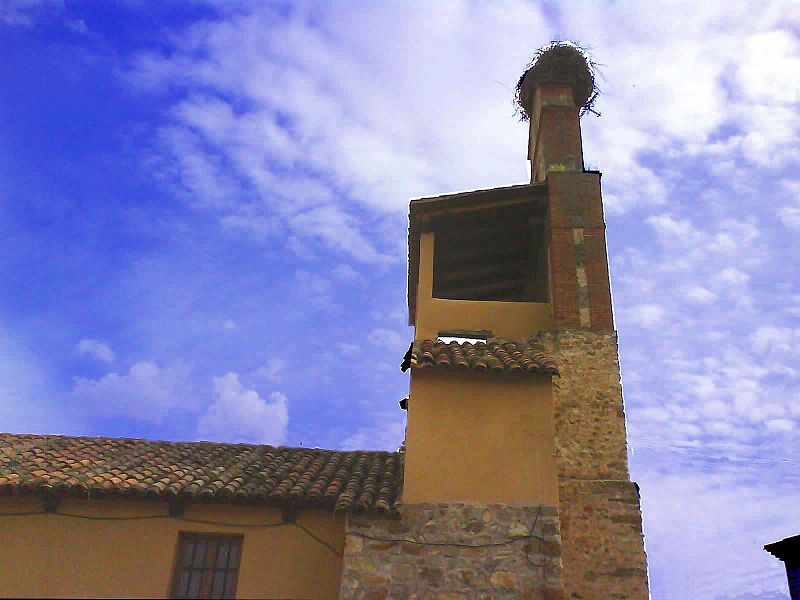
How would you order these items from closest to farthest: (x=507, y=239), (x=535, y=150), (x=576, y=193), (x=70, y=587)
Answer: (x=70, y=587) < (x=576, y=193) < (x=507, y=239) < (x=535, y=150)

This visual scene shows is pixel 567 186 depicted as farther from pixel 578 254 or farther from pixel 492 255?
pixel 492 255

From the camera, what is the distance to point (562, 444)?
1089cm

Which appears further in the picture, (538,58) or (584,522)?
(538,58)

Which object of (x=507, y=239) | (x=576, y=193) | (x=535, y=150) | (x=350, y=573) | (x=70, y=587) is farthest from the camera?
(x=535, y=150)

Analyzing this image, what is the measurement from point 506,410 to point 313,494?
3.08 meters

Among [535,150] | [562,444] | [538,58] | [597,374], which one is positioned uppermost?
[538,58]

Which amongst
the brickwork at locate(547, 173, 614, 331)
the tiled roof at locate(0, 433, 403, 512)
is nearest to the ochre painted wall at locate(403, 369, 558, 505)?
the tiled roof at locate(0, 433, 403, 512)

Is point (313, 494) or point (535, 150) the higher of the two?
point (535, 150)

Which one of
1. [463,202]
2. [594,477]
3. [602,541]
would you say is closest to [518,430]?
[594,477]

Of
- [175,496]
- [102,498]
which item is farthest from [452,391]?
[102,498]

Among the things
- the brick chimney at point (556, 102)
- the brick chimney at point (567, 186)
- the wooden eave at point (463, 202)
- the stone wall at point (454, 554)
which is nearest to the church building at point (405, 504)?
the stone wall at point (454, 554)

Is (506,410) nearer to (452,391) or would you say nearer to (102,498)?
(452,391)

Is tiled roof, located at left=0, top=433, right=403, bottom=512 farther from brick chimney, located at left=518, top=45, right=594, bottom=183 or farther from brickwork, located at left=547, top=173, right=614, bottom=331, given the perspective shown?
brick chimney, located at left=518, top=45, right=594, bottom=183

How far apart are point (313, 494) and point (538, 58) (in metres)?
11.7
